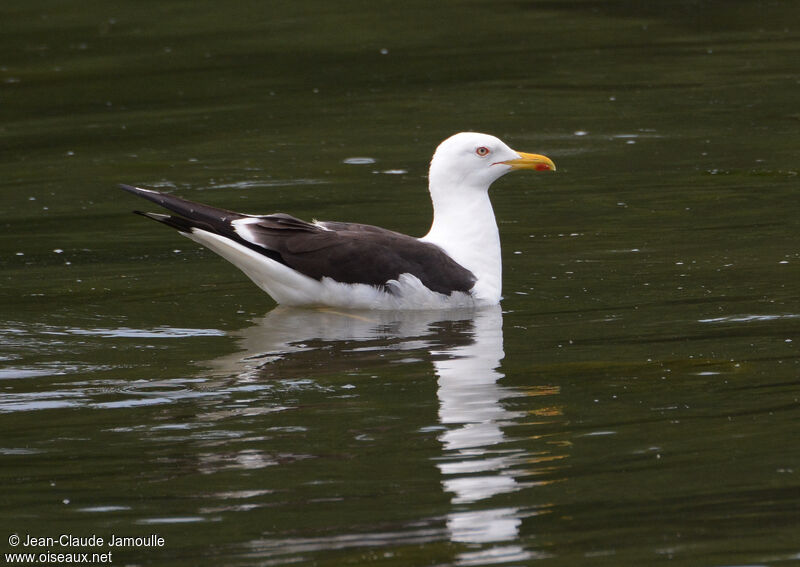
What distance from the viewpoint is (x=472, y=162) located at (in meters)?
10.3

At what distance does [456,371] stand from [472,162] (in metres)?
2.54

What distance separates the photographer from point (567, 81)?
18.6 meters

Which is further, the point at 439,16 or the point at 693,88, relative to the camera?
the point at 439,16

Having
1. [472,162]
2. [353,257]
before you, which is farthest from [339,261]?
[472,162]

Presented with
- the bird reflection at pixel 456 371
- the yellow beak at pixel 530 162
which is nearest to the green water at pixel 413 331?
the bird reflection at pixel 456 371

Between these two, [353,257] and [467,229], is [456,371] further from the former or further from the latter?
[467,229]

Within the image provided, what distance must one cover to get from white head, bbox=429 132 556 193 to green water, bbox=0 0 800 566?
788 millimetres

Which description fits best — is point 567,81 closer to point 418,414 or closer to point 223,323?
point 223,323

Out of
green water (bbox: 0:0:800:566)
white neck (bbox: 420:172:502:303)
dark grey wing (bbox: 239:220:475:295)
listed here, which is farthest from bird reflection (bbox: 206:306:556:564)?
white neck (bbox: 420:172:502:303)

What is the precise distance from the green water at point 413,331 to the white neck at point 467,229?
0.29 m

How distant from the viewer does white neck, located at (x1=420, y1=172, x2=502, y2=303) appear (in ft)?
32.8

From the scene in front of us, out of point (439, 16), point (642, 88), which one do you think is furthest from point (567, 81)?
point (439, 16)

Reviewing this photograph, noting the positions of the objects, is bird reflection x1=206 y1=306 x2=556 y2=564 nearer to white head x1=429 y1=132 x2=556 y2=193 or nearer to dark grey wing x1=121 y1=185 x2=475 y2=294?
dark grey wing x1=121 y1=185 x2=475 y2=294

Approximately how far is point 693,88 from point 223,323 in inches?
385
